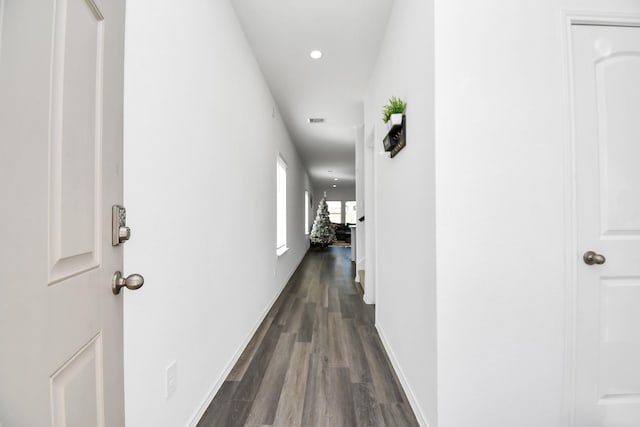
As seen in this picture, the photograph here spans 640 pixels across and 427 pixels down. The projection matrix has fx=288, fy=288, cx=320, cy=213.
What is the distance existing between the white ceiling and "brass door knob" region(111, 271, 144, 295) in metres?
2.15

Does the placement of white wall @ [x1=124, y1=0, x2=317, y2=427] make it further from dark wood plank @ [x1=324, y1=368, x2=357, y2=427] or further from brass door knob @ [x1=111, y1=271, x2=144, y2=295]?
dark wood plank @ [x1=324, y1=368, x2=357, y2=427]

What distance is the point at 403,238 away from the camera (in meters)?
1.83

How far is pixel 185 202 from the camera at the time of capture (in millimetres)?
1417

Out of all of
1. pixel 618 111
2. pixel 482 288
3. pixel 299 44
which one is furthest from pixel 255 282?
pixel 618 111

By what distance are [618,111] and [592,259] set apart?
0.71 meters

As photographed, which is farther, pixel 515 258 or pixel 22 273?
pixel 515 258

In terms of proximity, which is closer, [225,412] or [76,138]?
[76,138]

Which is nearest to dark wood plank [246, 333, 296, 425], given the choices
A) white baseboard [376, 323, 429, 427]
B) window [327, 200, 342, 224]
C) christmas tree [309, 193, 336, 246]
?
white baseboard [376, 323, 429, 427]

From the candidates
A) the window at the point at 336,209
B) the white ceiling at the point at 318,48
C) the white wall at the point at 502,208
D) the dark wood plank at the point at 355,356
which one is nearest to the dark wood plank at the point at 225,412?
the dark wood plank at the point at 355,356

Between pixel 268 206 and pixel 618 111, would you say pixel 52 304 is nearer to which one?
pixel 618 111

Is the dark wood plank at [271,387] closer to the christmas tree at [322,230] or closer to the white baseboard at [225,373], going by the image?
the white baseboard at [225,373]

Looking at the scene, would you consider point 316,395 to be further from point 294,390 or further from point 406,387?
point 406,387

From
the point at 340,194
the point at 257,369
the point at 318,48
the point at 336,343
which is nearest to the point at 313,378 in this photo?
the point at 257,369

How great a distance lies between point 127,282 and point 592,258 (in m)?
1.85
